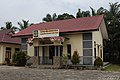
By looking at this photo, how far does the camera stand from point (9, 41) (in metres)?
33.5

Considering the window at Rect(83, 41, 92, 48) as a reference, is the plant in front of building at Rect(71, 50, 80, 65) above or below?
below

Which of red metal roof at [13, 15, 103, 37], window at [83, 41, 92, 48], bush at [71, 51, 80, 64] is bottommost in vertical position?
bush at [71, 51, 80, 64]

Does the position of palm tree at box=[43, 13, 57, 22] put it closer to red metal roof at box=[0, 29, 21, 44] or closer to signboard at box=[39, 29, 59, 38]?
red metal roof at box=[0, 29, 21, 44]

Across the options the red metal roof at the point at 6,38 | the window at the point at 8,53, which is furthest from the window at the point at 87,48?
the window at the point at 8,53

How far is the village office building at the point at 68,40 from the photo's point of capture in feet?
77.7

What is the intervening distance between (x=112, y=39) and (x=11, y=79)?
845 inches

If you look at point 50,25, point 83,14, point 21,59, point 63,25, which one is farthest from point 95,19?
point 83,14

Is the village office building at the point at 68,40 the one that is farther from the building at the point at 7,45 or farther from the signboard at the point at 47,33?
the building at the point at 7,45

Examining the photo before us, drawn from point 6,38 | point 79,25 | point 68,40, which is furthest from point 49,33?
point 6,38

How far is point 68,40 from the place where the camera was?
83.0 feet

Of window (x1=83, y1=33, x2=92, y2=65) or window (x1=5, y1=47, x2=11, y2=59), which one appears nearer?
window (x1=83, y1=33, x2=92, y2=65)

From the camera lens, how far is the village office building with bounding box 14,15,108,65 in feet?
77.7

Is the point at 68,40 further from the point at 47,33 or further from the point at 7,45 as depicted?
the point at 7,45

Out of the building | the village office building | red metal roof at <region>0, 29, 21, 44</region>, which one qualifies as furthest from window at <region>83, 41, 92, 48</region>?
red metal roof at <region>0, 29, 21, 44</region>
